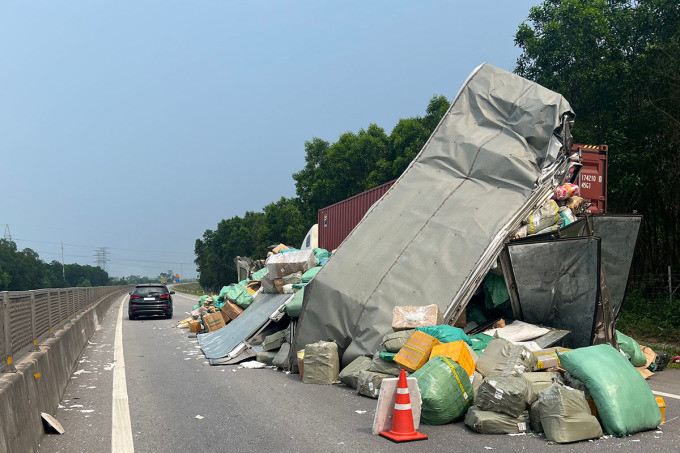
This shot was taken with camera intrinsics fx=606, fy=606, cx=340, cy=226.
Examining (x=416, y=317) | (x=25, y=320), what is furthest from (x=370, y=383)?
(x=25, y=320)

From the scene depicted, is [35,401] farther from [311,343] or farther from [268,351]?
[268,351]

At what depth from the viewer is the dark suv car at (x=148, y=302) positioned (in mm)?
23812

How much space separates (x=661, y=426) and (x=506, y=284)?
12.6 feet

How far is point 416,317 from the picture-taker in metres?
8.62

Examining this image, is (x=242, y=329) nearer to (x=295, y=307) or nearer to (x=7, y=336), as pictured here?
(x=295, y=307)

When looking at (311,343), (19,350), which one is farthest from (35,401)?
(311,343)

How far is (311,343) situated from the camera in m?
9.77

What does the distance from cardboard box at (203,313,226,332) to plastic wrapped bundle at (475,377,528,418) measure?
11007 mm

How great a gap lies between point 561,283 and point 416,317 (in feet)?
7.64

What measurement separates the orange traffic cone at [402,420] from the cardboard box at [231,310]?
1051 cm

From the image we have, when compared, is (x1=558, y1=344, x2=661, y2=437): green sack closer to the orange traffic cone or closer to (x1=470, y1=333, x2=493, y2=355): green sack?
the orange traffic cone

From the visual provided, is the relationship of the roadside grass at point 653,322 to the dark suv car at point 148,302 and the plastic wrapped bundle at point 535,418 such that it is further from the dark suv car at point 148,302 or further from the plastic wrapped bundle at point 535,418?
the dark suv car at point 148,302

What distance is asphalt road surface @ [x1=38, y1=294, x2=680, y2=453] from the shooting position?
5.41 metres

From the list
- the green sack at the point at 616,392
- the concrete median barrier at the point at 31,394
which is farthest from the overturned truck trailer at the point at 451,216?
the concrete median barrier at the point at 31,394
